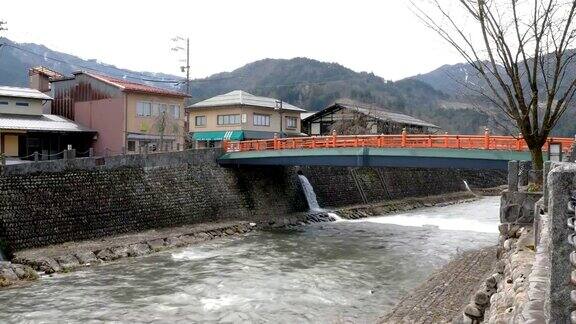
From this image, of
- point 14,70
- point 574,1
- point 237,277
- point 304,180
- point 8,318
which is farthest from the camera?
point 14,70

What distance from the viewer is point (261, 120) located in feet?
154

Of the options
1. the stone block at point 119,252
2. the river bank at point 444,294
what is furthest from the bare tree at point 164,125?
the river bank at point 444,294

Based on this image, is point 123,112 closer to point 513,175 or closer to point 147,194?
point 147,194

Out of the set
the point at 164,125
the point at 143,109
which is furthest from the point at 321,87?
the point at 143,109

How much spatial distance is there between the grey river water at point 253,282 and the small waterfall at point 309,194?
29.7 feet

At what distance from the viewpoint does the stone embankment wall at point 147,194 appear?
21906 millimetres

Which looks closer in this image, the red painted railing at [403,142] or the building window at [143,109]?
the red painted railing at [403,142]

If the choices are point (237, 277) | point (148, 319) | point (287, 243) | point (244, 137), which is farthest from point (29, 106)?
point (148, 319)

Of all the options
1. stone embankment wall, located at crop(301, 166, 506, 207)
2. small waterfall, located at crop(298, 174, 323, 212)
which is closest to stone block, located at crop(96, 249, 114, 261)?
small waterfall, located at crop(298, 174, 323, 212)

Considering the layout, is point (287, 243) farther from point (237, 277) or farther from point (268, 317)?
point (268, 317)

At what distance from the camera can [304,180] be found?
127 ft

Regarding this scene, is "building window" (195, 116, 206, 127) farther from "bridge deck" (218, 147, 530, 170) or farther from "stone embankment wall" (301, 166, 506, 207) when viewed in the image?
"bridge deck" (218, 147, 530, 170)

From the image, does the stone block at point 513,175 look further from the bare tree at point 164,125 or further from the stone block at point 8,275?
the bare tree at point 164,125

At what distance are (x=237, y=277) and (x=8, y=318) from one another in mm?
7724
